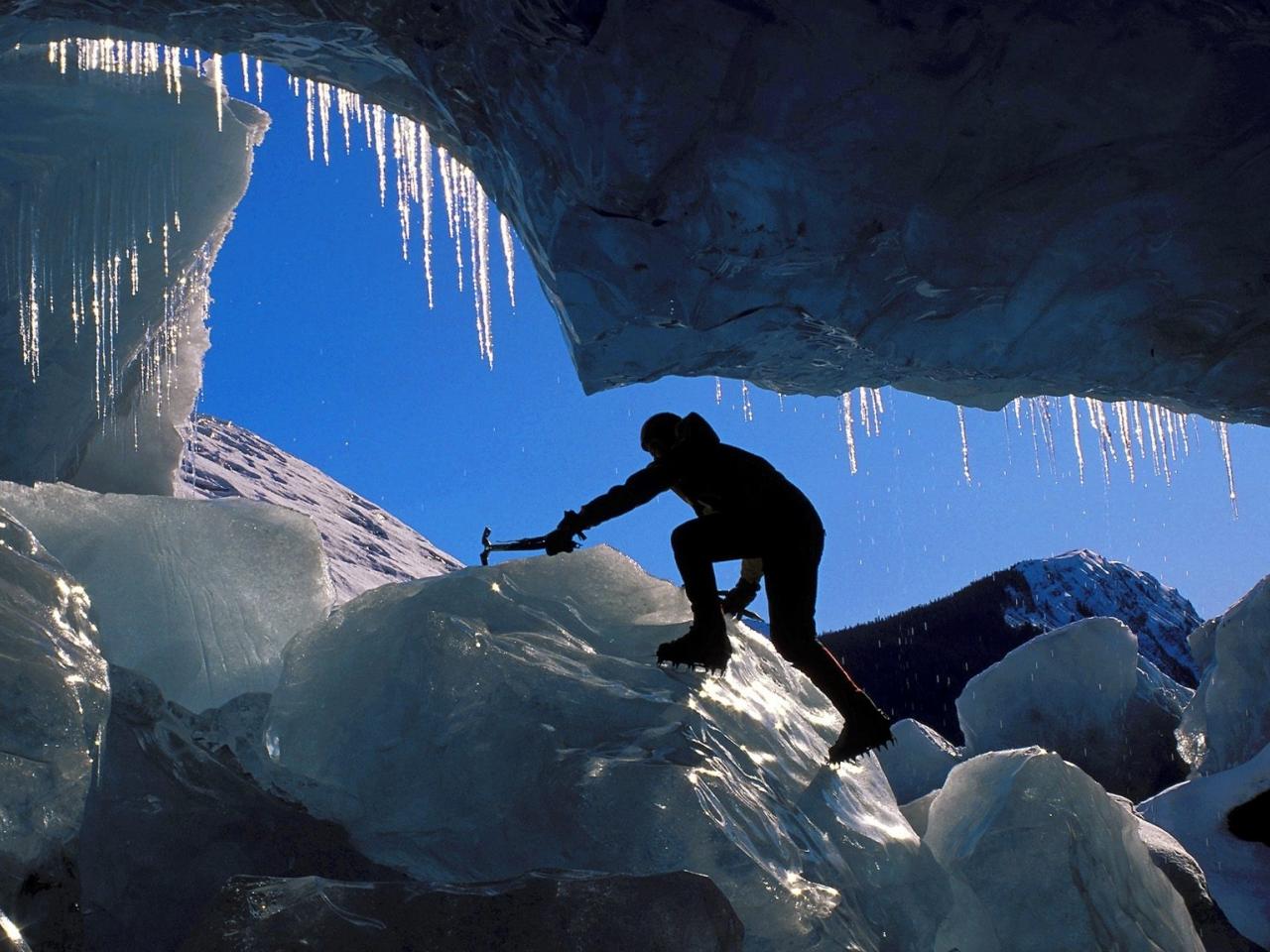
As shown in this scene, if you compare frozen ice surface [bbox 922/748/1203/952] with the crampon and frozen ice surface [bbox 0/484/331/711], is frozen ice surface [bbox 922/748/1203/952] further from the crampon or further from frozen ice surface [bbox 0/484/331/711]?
frozen ice surface [bbox 0/484/331/711]

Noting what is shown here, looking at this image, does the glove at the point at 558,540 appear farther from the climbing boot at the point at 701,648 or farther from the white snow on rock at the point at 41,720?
the white snow on rock at the point at 41,720

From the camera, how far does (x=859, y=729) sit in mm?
3480

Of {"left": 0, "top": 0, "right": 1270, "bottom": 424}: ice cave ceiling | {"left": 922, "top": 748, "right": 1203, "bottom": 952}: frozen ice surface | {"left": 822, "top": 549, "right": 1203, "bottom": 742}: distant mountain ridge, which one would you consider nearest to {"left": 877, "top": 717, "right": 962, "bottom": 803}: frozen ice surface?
{"left": 922, "top": 748, "right": 1203, "bottom": 952}: frozen ice surface

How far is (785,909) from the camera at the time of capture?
267 centimetres

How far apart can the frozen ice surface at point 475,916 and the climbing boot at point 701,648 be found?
1078 millimetres

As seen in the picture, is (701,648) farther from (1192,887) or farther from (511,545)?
(1192,887)

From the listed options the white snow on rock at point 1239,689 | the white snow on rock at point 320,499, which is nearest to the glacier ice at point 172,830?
the white snow on rock at point 1239,689

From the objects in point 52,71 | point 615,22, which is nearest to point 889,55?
point 615,22

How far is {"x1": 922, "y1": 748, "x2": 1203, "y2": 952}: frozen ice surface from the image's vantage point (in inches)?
144

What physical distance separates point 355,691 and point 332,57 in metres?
3.10

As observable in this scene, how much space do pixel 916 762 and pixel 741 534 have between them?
934 centimetres

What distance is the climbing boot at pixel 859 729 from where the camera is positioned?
3.48 m

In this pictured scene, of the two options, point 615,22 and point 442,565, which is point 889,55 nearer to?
point 615,22

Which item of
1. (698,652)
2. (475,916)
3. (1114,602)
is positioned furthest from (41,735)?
(1114,602)
